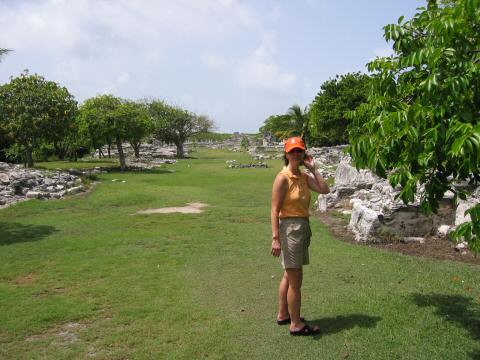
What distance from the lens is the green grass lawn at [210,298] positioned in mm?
5078

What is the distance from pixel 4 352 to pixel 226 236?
662cm

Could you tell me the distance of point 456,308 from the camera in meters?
5.95

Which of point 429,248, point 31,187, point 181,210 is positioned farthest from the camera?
point 31,187

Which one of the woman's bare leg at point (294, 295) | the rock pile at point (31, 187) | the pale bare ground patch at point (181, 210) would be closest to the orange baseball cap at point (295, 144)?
the woman's bare leg at point (294, 295)

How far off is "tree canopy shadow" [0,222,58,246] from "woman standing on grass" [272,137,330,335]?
824 centimetres

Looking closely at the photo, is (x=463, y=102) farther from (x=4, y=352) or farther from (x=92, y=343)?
(x=4, y=352)

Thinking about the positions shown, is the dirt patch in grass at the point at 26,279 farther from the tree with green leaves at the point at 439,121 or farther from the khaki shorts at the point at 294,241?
the tree with green leaves at the point at 439,121

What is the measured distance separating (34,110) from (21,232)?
19.3 meters

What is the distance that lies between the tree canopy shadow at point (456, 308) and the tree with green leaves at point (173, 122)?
4965 cm

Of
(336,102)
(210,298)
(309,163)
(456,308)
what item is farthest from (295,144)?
(336,102)

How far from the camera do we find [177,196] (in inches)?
759

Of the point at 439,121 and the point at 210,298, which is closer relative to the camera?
the point at 439,121

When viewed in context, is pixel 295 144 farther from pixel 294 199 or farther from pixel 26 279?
pixel 26 279

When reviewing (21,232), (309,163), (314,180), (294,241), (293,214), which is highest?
(309,163)
